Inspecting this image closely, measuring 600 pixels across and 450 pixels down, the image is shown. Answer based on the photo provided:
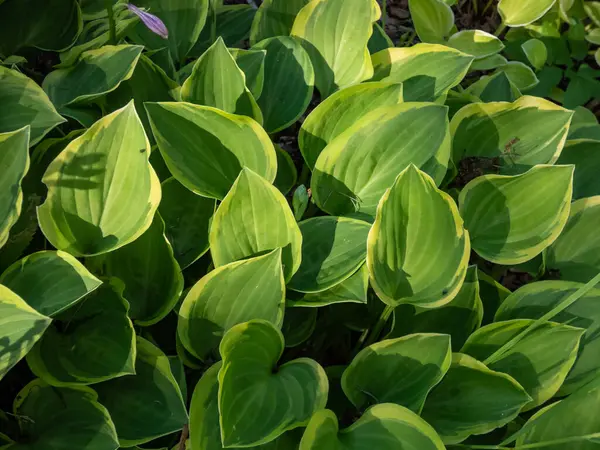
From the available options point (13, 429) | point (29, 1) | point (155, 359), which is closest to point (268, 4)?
point (29, 1)

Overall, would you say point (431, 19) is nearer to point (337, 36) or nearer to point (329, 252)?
point (337, 36)

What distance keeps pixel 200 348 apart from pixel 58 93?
0.55 m

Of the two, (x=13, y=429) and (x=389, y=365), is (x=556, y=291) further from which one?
(x=13, y=429)

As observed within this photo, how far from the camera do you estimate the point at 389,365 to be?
0.88 m

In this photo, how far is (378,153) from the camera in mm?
968

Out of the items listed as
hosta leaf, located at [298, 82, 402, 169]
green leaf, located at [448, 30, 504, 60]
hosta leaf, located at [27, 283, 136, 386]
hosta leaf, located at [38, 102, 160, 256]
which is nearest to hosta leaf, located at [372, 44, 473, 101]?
hosta leaf, located at [298, 82, 402, 169]

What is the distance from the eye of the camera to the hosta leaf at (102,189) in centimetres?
81

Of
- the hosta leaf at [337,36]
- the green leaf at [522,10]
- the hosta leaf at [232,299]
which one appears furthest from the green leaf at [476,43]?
the hosta leaf at [232,299]

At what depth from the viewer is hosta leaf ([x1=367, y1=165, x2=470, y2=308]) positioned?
0.83 meters

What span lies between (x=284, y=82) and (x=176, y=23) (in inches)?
11.3

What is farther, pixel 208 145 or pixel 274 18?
pixel 274 18

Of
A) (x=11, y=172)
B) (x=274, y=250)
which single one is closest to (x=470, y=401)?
(x=274, y=250)

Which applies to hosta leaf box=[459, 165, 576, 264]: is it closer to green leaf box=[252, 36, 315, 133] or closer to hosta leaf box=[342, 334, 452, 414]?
hosta leaf box=[342, 334, 452, 414]

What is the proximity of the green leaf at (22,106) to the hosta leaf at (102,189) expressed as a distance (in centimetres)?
13
